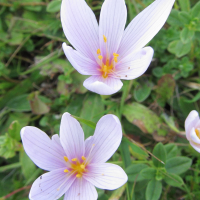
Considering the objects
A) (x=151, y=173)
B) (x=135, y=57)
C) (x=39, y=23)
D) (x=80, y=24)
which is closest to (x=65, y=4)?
(x=80, y=24)

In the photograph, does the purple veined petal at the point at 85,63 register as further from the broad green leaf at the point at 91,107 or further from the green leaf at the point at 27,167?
the green leaf at the point at 27,167

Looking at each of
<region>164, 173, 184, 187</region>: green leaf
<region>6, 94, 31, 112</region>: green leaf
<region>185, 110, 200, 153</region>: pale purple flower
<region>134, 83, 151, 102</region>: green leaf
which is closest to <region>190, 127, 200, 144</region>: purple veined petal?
<region>185, 110, 200, 153</region>: pale purple flower

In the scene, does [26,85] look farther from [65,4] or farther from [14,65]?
[65,4]

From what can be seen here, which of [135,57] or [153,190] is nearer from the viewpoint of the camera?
[135,57]

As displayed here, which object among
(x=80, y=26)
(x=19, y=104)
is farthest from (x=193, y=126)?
(x=19, y=104)

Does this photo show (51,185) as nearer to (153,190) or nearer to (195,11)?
(153,190)
